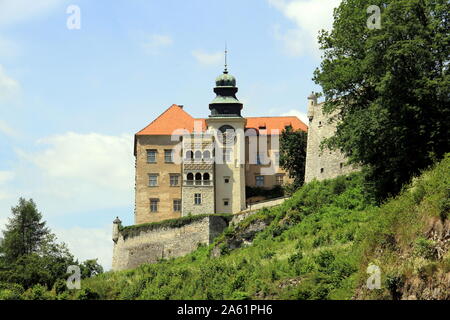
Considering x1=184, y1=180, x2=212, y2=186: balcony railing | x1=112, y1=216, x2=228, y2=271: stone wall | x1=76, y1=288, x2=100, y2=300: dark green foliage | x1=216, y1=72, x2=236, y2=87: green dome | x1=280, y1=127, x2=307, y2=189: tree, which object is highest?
x1=216, y1=72, x2=236, y2=87: green dome

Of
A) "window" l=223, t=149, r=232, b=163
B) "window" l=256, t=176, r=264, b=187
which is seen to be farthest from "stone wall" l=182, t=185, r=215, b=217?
"window" l=256, t=176, r=264, b=187

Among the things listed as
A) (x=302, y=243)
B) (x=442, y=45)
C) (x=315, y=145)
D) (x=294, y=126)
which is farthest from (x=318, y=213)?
(x=294, y=126)

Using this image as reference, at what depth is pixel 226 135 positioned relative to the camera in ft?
255

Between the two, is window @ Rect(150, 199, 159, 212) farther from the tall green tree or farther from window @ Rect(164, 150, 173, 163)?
the tall green tree

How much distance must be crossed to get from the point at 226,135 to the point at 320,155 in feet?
45.0

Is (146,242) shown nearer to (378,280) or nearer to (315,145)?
(315,145)

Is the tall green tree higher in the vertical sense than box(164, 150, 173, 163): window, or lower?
lower

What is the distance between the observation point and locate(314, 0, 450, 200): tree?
43.2 meters

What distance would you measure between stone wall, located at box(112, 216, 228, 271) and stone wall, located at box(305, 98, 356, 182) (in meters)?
8.99

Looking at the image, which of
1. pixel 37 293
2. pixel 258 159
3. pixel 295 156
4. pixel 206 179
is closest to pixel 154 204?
pixel 206 179

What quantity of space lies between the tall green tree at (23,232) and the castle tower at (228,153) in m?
18.1

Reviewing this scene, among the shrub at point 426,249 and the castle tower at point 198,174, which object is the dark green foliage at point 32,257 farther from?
the shrub at point 426,249

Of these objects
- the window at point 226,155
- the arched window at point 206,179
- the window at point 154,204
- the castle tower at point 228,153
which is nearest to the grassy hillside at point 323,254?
the castle tower at point 228,153

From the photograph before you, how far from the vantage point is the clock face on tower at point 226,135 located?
77.8 metres
